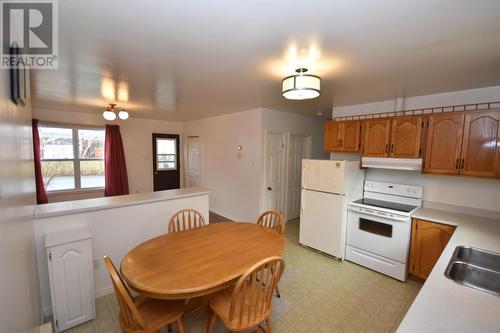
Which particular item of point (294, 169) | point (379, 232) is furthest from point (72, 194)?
point (379, 232)

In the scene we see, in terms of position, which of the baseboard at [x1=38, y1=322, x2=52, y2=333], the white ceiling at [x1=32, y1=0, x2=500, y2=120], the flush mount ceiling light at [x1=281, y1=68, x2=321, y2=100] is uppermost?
the white ceiling at [x1=32, y1=0, x2=500, y2=120]

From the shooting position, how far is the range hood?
8.84ft

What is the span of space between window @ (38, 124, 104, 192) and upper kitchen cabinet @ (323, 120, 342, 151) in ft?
16.7

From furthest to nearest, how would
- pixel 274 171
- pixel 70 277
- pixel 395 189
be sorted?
1. pixel 274 171
2. pixel 395 189
3. pixel 70 277

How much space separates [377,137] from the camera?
304cm

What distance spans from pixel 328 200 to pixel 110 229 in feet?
9.14

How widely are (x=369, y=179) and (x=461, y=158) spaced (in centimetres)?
114

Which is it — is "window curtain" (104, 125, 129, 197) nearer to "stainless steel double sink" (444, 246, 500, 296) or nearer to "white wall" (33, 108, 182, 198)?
"white wall" (33, 108, 182, 198)

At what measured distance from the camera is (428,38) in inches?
59.6

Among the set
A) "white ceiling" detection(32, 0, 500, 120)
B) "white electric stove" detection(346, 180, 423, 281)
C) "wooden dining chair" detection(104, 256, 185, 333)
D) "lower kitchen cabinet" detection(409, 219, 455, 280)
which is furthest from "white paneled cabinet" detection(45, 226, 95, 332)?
"lower kitchen cabinet" detection(409, 219, 455, 280)

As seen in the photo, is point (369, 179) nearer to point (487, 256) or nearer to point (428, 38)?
point (487, 256)

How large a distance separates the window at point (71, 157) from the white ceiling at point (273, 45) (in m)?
2.26

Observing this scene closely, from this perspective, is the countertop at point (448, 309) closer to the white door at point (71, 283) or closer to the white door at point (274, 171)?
the white door at point (71, 283)
